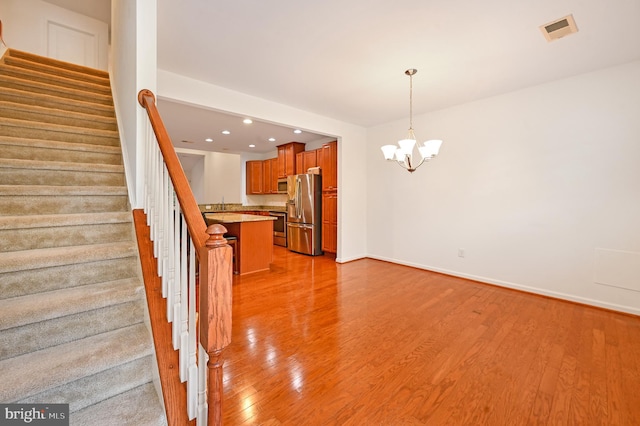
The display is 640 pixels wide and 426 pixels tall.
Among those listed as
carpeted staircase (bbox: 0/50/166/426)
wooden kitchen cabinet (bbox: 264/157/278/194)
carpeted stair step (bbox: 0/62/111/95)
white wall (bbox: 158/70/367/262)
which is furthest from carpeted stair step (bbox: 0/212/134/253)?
wooden kitchen cabinet (bbox: 264/157/278/194)

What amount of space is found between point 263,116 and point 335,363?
323cm

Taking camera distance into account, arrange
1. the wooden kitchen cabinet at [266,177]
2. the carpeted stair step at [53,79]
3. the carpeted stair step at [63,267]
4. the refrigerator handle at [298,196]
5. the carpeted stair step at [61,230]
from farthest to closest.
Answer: the wooden kitchen cabinet at [266,177] < the refrigerator handle at [298,196] < the carpeted stair step at [53,79] < the carpeted stair step at [61,230] < the carpeted stair step at [63,267]

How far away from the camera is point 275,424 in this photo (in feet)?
4.58

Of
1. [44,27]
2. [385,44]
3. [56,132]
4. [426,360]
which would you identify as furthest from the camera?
[44,27]

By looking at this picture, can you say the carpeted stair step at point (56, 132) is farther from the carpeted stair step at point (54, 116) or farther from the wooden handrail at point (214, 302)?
Result: the wooden handrail at point (214, 302)

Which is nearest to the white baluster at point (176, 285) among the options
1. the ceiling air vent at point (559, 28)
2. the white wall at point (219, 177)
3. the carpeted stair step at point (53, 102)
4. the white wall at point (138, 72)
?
the white wall at point (138, 72)

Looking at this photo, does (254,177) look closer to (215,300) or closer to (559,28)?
(559,28)

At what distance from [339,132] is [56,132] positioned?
12.2ft

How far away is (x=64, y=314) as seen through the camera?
48.6 inches

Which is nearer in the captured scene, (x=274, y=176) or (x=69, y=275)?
(x=69, y=275)

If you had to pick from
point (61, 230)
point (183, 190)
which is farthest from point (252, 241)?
point (183, 190)

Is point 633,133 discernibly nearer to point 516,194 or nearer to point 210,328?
point 516,194

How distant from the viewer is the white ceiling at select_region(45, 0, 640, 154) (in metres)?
1.97

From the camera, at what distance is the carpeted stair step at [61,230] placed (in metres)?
1.46
